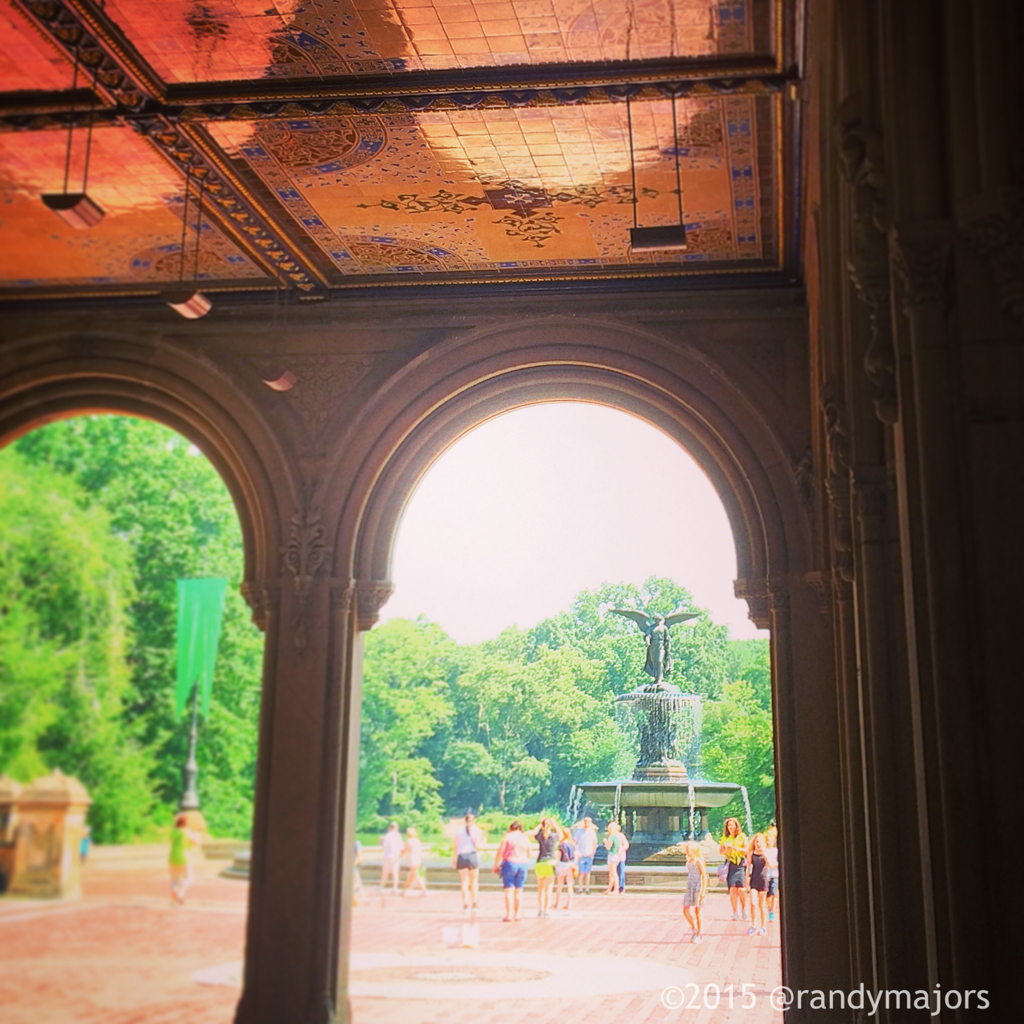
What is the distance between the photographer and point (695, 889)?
10.8 meters

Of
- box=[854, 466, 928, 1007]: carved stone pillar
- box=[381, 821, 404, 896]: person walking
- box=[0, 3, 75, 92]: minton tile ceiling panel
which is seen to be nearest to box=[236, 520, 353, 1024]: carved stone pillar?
box=[0, 3, 75, 92]: minton tile ceiling panel

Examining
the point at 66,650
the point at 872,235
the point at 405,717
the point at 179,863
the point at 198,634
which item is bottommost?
the point at 179,863

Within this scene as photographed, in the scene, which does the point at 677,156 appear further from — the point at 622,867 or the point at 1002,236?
the point at 622,867

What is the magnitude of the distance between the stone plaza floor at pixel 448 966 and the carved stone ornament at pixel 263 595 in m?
3.30

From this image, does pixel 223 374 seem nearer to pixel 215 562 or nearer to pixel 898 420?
pixel 898 420

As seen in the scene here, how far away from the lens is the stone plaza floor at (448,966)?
9516mm

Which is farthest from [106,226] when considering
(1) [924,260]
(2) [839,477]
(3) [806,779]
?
(1) [924,260]

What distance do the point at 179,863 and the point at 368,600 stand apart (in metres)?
9.59

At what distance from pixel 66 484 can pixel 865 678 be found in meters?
18.8

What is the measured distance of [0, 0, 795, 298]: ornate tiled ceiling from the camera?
6742 millimetres

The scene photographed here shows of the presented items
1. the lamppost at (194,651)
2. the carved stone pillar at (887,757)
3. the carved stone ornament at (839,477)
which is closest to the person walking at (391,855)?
the lamppost at (194,651)

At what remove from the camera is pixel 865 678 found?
5.23 m

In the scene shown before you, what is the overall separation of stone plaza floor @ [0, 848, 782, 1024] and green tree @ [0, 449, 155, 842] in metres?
4.30

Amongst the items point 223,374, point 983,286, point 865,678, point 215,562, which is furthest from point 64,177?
point 215,562
